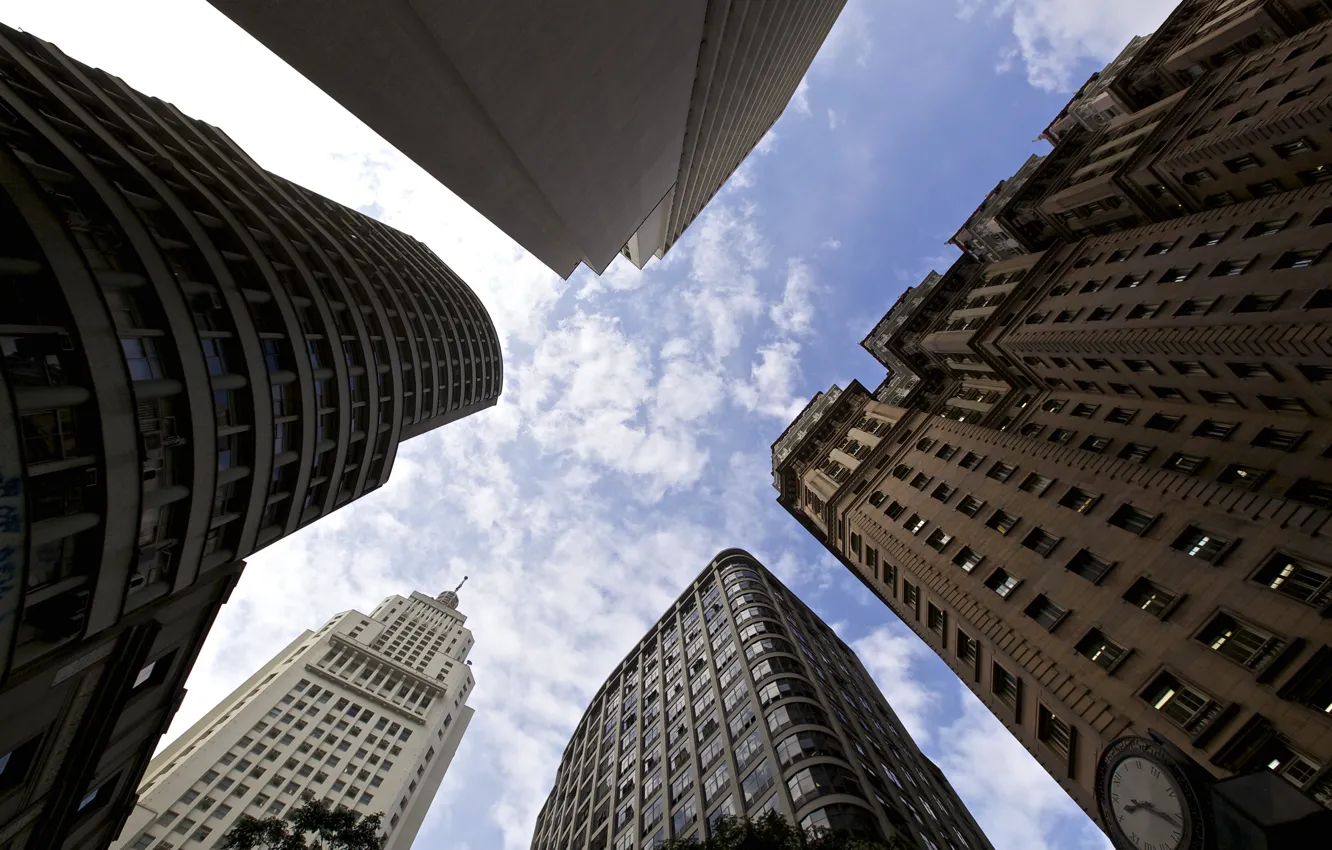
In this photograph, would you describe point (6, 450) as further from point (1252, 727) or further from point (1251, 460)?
point (1251, 460)

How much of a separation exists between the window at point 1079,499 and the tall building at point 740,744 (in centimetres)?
2282

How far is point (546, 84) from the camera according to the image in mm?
24328

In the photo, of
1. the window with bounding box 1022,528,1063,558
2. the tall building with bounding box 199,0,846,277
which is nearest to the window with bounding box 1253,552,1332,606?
the window with bounding box 1022,528,1063,558

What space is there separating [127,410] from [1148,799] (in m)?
31.0

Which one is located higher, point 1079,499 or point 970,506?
point 970,506

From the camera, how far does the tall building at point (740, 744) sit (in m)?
45.3

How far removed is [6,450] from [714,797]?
48.2m

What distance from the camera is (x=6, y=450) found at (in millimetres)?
17531

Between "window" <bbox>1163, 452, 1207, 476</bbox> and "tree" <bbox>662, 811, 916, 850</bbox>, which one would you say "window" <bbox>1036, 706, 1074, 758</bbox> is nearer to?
"tree" <bbox>662, 811, 916, 850</bbox>

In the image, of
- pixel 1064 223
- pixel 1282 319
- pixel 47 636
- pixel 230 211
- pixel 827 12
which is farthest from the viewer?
pixel 1064 223

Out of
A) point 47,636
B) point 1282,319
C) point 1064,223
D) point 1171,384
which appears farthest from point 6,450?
point 1064,223

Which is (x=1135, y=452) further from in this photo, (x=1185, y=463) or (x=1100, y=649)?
(x=1100, y=649)

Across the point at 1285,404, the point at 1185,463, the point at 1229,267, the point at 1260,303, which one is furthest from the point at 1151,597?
the point at 1229,267

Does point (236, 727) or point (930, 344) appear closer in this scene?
point (930, 344)
